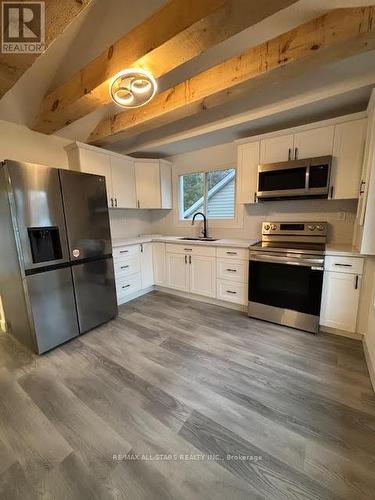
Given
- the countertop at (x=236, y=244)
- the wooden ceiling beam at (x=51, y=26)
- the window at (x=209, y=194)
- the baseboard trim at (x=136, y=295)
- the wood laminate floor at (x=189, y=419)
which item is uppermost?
the wooden ceiling beam at (x=51, y=26)

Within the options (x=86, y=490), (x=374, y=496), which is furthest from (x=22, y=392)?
(x=374, y=496)

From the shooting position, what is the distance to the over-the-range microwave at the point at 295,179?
2344 mm

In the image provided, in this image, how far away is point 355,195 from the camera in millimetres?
Result: 2252

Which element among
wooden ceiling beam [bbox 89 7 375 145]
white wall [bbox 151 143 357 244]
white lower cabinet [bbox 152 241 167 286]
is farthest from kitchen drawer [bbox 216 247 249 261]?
wooden ceiling beam [bbox 89 7 375 145]

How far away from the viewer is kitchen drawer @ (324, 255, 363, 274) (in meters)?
2.07

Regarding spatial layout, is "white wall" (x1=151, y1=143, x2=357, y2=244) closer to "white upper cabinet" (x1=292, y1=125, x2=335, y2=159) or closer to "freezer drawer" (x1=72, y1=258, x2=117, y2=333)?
"white upper cabinet" (x1=292, y1=125, x2=335, y2=159)

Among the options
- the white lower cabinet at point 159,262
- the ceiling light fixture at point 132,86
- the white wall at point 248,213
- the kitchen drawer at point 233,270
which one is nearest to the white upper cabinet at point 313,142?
the white wall at point 248,213

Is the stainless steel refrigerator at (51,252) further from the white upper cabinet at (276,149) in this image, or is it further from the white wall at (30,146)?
the white upper cabinet at (276,149)

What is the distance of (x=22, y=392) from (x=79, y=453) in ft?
2.66

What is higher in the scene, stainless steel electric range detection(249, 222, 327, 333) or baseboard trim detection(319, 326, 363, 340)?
stainless steel electric range detection(249, 222, 327, 333)

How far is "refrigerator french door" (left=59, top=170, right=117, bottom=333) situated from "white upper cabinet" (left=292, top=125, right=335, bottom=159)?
7.72ft

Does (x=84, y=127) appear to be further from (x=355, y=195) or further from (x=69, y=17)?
(x=355, y=195)

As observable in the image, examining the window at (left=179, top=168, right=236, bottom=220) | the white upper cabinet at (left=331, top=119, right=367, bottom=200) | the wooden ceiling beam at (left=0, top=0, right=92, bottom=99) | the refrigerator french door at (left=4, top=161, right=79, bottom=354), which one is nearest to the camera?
the wooden ceiling beam at (left=0, top=0, right=92, bottom=99)

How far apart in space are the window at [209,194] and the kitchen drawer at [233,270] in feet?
2.86
